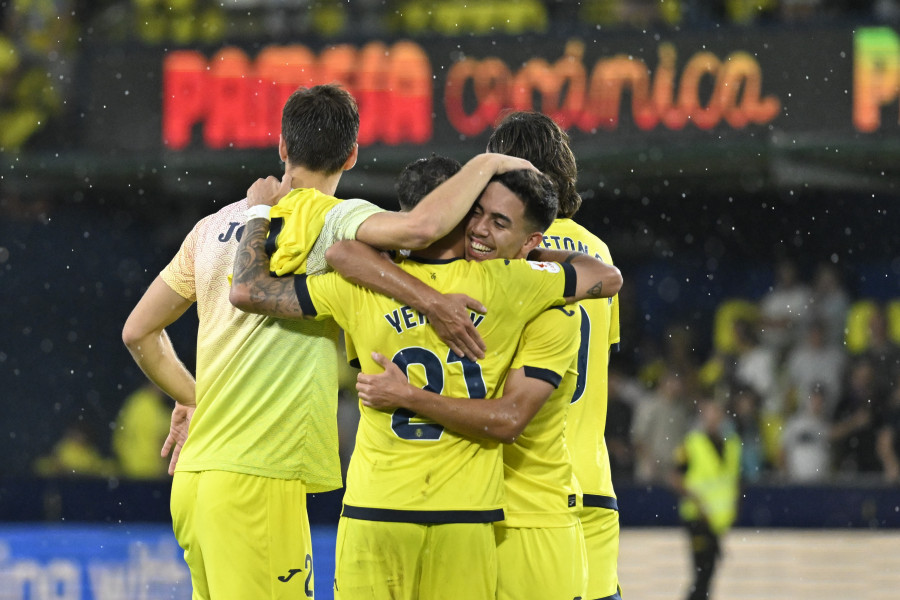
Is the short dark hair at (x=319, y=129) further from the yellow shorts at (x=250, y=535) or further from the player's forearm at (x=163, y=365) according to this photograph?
the yellow shorts at (x=250, y=535)

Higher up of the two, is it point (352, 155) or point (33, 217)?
point (352, 155)

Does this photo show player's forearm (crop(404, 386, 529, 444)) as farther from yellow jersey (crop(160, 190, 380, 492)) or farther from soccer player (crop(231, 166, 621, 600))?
yellow jersey (crop(160, 190, 380, 492))

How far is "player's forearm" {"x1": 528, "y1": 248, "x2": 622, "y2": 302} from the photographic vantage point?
3.65m

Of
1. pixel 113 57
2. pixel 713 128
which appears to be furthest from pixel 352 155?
pixel 113 57

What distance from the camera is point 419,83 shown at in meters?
13.1

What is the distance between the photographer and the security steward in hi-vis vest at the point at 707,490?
926 cm

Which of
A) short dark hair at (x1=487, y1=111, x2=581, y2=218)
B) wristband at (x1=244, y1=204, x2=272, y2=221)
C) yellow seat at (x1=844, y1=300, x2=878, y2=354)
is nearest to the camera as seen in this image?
wristband at (x1=244, y1=204, x2=272, y2=221)

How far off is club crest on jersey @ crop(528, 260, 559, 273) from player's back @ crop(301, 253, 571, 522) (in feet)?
0.06

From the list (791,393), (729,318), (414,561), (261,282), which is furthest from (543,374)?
(729,318)

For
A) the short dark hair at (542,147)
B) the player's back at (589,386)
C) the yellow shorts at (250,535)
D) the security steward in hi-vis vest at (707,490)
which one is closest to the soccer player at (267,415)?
the yellow shorts at (250,535)

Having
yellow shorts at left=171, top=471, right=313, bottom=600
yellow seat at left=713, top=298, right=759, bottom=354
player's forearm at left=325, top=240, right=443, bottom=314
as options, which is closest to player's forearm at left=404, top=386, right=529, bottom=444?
player's forearm at left=325, top=240, right=443, bottom=314

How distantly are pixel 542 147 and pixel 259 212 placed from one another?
0.98 meters

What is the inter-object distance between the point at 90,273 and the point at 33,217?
105 centimetres

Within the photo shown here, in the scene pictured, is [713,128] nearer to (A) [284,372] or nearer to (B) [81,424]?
(B) [81,424]
